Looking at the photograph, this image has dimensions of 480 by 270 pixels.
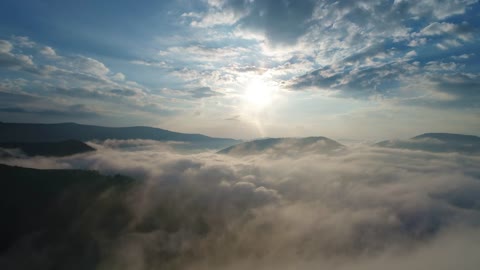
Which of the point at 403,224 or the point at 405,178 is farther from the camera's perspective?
the point at 405,178

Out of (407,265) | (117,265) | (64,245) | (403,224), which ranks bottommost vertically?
(117,265)

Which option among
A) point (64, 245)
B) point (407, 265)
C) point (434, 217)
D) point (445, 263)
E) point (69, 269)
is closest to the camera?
point (445, 263)

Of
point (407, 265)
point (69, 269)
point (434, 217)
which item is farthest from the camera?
point (69, 269)

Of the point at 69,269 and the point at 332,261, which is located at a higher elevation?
the point at 332,261

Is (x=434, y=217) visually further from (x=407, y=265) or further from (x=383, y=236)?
(x=407, y=265)

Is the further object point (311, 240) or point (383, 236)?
point (311, 240)

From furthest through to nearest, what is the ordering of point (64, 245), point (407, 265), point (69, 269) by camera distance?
point (64, 245)
point (69, 269)
point (407, 265)

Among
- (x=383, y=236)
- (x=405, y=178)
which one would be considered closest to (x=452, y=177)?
(x=405, y=178)

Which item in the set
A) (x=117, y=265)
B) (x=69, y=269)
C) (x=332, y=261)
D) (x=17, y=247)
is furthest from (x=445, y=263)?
(x=17, y=247)

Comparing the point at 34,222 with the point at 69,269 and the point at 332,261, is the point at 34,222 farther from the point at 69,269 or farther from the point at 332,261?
the point at 332,261
